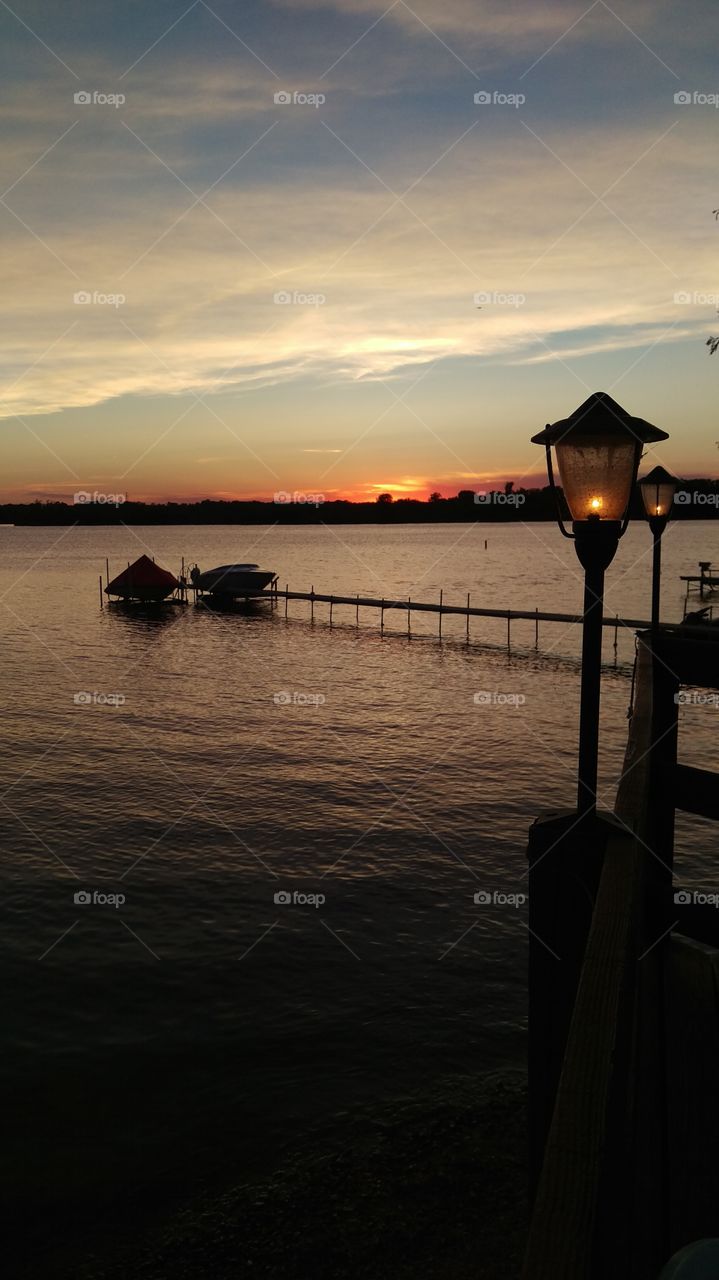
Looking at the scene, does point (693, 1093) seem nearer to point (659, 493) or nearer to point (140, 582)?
point (659, 493)

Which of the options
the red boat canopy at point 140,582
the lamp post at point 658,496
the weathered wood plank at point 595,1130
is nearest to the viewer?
the weathered wood plank at point 595,1130

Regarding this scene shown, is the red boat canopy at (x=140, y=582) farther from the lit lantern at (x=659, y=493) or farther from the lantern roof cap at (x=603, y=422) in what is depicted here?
the lantern roof cap at (x=603, y=422)

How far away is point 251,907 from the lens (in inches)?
642

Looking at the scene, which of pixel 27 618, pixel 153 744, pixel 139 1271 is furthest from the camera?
pixel 27 618

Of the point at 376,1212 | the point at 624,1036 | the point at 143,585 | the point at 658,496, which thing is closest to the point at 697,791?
the point at 624,1036

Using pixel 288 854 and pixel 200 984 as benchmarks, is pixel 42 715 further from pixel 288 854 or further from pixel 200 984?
pixel 200 984

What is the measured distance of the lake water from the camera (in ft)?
34.9

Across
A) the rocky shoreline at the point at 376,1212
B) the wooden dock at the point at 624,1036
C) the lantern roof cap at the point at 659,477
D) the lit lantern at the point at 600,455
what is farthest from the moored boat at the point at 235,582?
the wooden dock at the point at 624,1036

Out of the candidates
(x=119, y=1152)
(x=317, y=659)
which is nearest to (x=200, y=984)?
(x=119, y=1152)

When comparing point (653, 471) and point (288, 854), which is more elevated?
point (653, 471)

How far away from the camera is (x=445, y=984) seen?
1333 centimetres

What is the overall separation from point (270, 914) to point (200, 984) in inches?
105

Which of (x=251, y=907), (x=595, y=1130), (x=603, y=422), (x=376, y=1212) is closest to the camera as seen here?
(x=595, y=1130)

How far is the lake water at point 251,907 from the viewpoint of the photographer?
1064 centimetres
